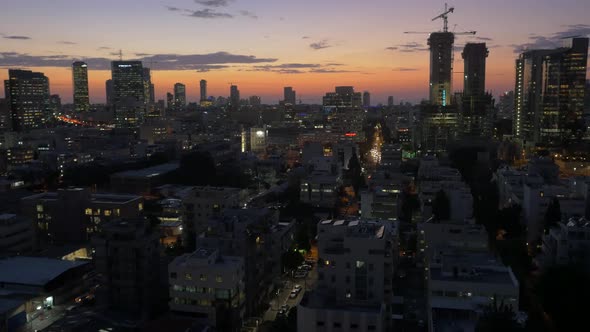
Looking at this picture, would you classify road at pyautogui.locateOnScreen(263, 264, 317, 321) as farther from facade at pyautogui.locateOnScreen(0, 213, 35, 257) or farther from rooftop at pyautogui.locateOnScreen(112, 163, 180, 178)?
rooftop at pyautogui.locateOnScreen(112, 163, 180, 178)

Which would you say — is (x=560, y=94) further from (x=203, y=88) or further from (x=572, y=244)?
(x=203, y=88)

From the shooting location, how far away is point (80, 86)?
264 feet

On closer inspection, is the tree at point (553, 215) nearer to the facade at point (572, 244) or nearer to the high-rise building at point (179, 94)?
the facade at point (572, 244)

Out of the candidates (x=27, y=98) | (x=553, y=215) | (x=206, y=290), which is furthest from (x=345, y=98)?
(x=206, y=290)

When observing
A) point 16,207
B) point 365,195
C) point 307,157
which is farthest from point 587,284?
point 307,157

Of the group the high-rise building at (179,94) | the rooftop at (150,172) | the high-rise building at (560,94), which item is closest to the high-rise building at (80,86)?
the high-rise building at (179,94)

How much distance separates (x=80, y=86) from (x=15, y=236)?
73.0 metres

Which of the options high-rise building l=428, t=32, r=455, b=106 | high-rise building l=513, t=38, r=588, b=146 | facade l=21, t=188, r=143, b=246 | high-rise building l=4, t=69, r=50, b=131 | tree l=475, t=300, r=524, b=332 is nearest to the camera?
tree l=475, t=300, r=524, b=332

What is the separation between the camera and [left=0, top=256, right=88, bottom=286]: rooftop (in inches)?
430

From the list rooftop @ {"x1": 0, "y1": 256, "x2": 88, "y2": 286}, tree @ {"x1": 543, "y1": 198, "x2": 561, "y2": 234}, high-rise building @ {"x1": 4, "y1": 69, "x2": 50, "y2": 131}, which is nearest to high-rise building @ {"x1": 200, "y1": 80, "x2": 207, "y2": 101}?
→ high-rise building @ {"x1": 4, "y1": 69, "x2": 50, "y2": 131}

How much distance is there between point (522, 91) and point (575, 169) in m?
21.5

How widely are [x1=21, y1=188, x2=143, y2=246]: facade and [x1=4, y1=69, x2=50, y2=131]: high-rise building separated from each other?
4353 cm

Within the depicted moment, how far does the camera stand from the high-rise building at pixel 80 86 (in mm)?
80062

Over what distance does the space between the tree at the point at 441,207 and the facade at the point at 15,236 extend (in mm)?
12651
